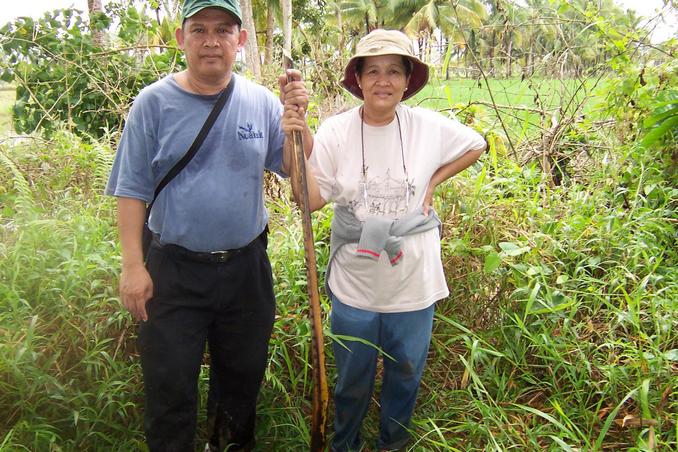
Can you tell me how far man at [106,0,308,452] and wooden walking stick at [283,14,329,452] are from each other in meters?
0.15

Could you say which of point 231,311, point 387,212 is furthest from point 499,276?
point 231,311

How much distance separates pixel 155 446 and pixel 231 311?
2.00 ft

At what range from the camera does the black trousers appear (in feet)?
6.36

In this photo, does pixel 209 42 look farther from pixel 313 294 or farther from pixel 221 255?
pixel 313 294

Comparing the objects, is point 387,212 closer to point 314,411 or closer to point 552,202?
point 314,411

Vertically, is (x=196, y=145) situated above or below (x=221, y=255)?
above

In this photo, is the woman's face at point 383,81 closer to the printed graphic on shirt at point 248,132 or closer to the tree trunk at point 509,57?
the printed graphic on shirt at point 248,132

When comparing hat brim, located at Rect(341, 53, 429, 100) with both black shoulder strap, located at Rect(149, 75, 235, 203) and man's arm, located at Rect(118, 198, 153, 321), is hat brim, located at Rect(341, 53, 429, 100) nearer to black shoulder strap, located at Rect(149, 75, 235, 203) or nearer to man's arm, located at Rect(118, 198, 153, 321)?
black shoulder strap, located at Rect(149, 75, 235, 203)

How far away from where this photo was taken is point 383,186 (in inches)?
77.8

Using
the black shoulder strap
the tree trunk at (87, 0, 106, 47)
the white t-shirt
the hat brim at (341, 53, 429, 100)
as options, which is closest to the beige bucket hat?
the hat brim at (341, 53, 429, 100)

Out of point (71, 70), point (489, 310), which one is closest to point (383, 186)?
point (489, 310)

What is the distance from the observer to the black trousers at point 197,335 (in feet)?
6.36

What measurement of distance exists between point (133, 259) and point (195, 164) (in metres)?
0.42

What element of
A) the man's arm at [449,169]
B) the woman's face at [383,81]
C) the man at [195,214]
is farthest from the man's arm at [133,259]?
the man's arm at [449,169]
